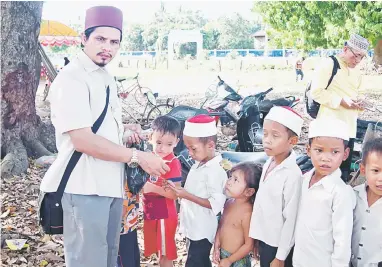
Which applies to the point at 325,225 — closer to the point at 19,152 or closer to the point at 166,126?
the point at 166,126

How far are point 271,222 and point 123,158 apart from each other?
808mm

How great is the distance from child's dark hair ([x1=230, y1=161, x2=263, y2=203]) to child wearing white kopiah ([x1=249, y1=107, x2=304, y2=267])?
0.28ft

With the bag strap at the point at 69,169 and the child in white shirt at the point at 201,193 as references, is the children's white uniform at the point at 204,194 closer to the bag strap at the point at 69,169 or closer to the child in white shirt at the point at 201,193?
the child in white shirt at the point at 201,193

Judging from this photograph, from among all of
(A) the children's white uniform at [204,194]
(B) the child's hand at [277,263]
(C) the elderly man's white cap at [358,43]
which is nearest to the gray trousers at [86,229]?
(A) the children's white uniform at [204,194]

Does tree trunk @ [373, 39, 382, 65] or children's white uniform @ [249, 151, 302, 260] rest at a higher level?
tree trunk @ [373, 39, 382, 65]

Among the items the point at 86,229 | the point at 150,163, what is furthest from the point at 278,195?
the point at 86,229

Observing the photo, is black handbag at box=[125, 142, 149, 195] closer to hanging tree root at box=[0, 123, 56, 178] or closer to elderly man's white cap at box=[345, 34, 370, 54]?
elderly man's white cap at box=[345, 34, 370, 54]

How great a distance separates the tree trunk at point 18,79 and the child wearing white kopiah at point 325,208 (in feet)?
12.7

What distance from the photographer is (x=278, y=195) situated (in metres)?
2.31

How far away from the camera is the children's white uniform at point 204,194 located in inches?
101

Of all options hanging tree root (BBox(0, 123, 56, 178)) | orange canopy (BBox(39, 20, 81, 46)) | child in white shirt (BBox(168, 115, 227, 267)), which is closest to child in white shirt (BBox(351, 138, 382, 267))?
child in white shirt (BBox(168, 115, 227, 267))

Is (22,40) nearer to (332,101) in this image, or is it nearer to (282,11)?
(332,101)

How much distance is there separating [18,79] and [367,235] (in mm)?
4451

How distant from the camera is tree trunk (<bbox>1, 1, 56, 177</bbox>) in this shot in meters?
5.35
